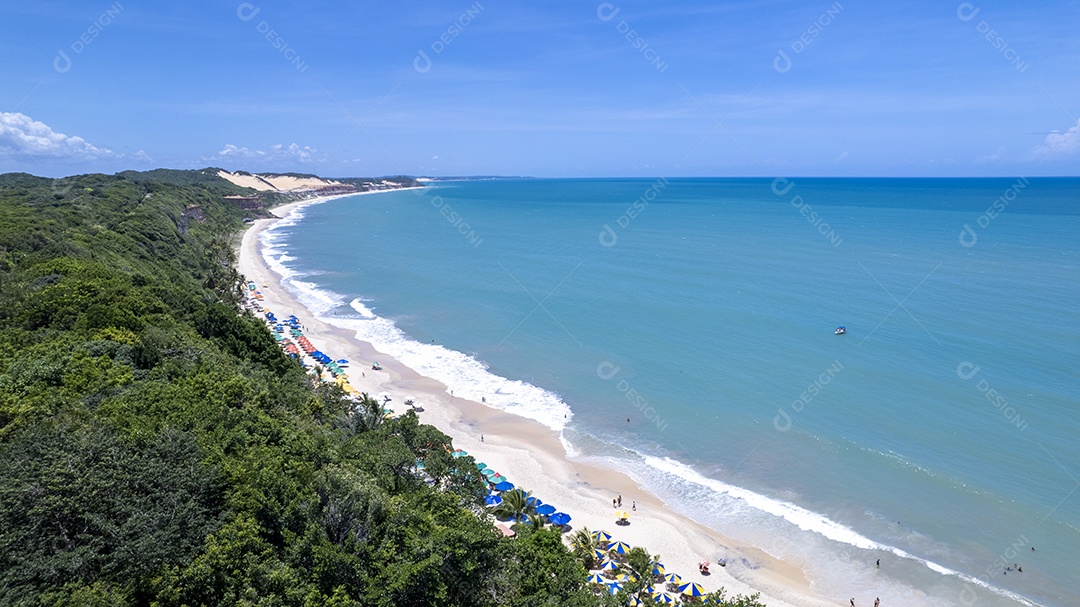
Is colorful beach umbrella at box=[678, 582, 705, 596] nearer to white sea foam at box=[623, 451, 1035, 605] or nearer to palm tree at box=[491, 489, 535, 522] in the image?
palm tree at box=[491, 489, 535, 522]

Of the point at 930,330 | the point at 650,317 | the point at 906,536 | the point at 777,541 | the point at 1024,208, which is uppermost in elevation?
the point at 1024,208

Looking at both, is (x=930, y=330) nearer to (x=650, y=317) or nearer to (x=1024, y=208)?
(x=650, y=317)

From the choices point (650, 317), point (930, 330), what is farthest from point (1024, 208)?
point (650, 317)
